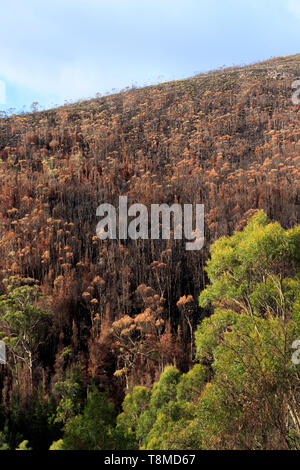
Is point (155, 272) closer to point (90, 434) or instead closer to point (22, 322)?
point (22, 322)

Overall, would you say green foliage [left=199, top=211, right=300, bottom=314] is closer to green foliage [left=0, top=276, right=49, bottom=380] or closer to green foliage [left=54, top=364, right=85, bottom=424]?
green foliage [left=54, top=364, right=85, bottom=424]

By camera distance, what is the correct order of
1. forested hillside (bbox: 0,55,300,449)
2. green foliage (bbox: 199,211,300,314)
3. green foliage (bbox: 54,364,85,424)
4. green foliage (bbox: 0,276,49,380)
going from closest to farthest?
forested hillside (bbox: 0,55,300,449), green foliage (bbox: 199,211,300,314), green foliage (bbox: 54,364,85,424), green foliage (bbox: 0,276,49,380)

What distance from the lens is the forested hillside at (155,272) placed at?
→ 1070 cm

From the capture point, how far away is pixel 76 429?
426 inches

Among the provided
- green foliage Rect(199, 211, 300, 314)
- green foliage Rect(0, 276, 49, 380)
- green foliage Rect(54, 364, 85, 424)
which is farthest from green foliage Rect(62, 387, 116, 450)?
green foliage Rect(0, 276, 49, 380)

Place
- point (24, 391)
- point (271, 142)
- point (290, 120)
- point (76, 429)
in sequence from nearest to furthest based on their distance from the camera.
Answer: point (76, 429)
point (24, 391)
point (271, 142)
point (290, 120)

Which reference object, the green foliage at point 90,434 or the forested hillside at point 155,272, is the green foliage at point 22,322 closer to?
the forested hillside at point 155,272

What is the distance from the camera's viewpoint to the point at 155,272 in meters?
33.8

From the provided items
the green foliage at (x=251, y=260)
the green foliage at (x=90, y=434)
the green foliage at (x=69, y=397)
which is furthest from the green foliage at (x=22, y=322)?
the green foliage at (x=251, y=260)

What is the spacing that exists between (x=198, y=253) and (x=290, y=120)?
30.6 m

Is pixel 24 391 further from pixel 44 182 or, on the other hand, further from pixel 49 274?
pixel 44 182

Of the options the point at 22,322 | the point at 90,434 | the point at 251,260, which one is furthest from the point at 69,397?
the point at 251,260

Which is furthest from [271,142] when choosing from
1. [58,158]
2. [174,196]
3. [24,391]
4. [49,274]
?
[24,391]

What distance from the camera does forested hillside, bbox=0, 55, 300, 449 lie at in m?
10.7
